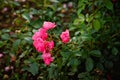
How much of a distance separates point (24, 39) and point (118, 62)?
0.85 m

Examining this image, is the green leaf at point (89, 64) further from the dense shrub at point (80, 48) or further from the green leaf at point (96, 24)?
the green leaf at point (96, 24)

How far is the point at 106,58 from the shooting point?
225 centimetres

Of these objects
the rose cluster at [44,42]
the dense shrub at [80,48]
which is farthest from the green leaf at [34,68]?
the rose cluster at [44,42]

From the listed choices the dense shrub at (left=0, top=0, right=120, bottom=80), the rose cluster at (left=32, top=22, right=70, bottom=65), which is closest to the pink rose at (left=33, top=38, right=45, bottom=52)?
the rose cluster at (left=32, top=22, right=70, bottom=65)

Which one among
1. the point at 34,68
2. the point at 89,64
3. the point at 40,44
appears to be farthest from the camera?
the point at 34,68

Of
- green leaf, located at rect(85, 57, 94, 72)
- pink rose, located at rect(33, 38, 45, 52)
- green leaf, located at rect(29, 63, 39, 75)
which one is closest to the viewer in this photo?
pink rose, located at rect(33, 38, 45, 52)

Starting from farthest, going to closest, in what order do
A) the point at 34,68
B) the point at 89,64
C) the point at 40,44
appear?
1. the point at 34,68
2. the point at 89,64
3. the point at 40,44

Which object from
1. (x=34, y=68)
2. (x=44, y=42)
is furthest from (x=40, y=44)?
(x=34, y=68)

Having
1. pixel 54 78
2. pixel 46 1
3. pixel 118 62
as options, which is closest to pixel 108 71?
pixel 118 62

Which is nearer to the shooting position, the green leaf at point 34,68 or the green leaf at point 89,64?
the green leaf at point 89,64

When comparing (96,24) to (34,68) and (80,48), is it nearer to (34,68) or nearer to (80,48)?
(80,48)

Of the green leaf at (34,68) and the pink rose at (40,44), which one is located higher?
the pink rose at (40,44)

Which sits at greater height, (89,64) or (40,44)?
(40,44)

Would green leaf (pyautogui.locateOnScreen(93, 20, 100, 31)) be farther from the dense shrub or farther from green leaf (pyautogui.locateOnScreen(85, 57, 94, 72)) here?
green leaf (pyautogui.locateOnScreen(85, 57, 94, 72))
